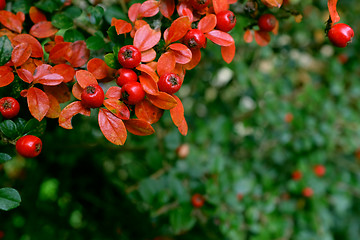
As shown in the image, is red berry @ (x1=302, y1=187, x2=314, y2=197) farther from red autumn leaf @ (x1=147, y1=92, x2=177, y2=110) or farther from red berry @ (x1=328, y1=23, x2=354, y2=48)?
red autumn leaf @ (x1=147, y1=92, x2=177, y2=110)

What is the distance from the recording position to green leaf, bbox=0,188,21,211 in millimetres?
548

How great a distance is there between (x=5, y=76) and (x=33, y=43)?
0.09 meters

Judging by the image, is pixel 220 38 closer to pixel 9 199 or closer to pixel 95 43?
pixel 95 43

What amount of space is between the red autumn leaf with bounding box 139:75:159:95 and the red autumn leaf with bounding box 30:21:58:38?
0.27 metres

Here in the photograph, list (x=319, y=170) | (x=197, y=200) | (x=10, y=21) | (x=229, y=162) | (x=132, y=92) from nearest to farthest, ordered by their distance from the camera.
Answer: (x=132, y=92), (x=10, y=21), (x=197, y=200), (x=229, y=162), (x=319, y=170)

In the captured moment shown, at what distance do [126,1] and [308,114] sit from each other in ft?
3.97

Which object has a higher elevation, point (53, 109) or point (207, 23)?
point (207, 23)

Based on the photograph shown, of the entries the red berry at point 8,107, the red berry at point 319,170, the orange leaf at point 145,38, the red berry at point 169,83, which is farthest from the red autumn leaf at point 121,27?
the red berry at point 319,170

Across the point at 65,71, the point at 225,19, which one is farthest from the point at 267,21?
the point at 65,71

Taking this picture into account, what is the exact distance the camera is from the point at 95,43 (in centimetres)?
65

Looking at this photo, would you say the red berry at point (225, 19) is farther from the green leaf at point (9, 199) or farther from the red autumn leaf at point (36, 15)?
the green leaf at point (9, 199)

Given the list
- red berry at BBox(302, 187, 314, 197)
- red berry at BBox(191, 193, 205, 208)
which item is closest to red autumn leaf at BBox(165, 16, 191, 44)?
red berry at BBox(191, 193, 205, 208)

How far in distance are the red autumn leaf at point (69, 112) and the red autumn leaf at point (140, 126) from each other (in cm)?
8

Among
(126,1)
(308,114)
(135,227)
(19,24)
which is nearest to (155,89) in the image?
(19,24)
